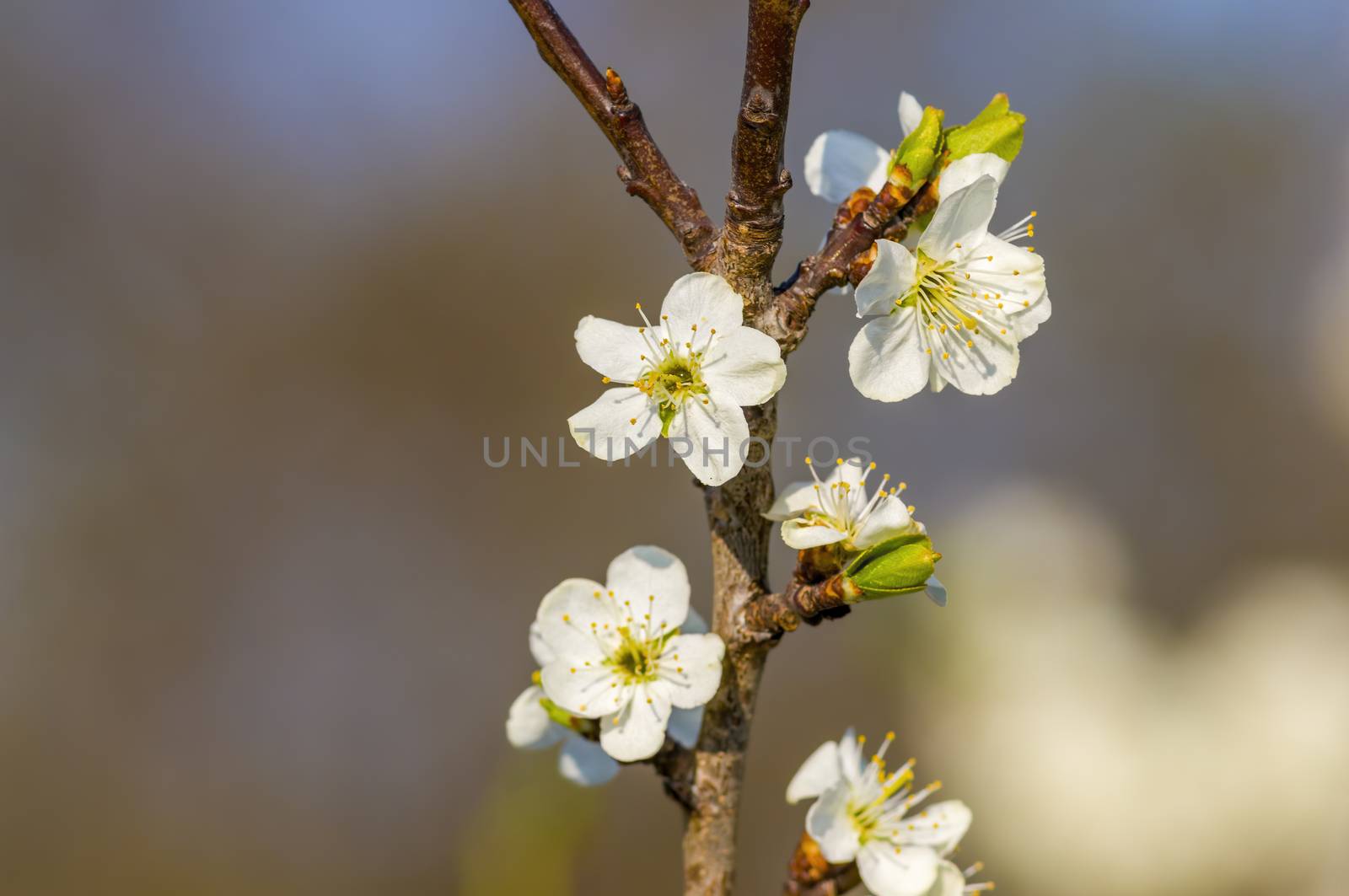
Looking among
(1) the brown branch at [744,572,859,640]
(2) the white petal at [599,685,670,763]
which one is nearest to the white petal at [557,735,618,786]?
(2) the white petal at [599,685,670,763]

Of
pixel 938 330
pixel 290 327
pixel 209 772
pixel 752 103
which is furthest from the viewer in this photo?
pixel 290 327

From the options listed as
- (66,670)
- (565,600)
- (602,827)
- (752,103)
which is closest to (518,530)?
(602,827)

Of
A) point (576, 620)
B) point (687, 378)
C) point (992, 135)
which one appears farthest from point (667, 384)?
point (992, 135)

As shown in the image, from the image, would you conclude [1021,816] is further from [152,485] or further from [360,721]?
[152,485]

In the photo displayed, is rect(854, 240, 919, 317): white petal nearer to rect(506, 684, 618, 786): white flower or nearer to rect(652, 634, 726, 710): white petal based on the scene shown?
rect(652, 634, 726, 710): white petal

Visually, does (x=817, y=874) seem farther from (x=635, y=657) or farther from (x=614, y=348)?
(x=614, y=348)

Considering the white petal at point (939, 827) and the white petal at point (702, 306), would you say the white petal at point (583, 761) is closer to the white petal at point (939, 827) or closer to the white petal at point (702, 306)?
the white petal at point (939, 827)
